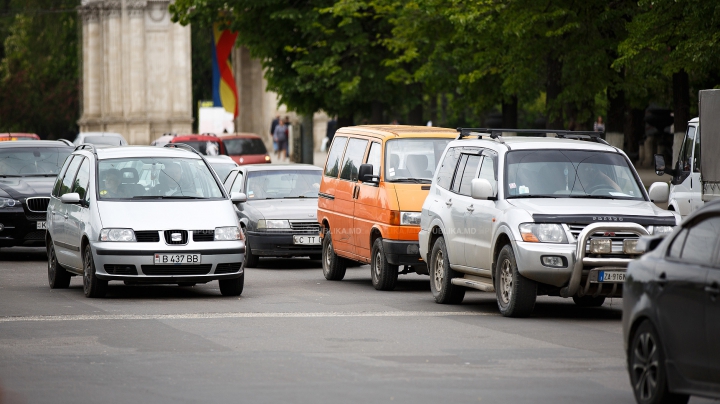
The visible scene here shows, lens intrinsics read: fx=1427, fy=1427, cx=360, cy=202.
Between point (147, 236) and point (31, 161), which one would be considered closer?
point (147, 236)

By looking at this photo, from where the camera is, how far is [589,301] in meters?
14.8

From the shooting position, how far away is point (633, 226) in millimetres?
12906

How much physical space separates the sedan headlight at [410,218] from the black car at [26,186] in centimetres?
718

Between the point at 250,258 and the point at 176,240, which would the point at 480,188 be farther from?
the point at 250,258

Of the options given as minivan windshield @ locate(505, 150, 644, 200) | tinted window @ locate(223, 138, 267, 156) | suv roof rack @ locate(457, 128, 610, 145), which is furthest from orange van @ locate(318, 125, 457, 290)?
tinted window @ locate(223, 138, 267, 156)

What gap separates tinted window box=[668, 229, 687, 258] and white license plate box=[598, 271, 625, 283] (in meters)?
4.52

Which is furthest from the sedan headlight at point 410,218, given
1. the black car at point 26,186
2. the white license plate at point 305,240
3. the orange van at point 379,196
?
the black car at point 26,186

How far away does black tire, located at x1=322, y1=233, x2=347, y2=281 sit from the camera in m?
18.4

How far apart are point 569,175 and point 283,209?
24.9 ft

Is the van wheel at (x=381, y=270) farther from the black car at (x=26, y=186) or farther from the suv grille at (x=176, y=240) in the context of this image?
the black car at (x=26, y=186)

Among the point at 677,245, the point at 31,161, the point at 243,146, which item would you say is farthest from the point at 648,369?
the point at 243,146

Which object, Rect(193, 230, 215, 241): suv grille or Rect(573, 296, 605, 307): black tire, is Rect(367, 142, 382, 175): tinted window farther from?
Rect(573, 296, 605, 307): black tire

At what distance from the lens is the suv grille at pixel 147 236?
15109mm

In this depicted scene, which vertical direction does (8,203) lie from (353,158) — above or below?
below
